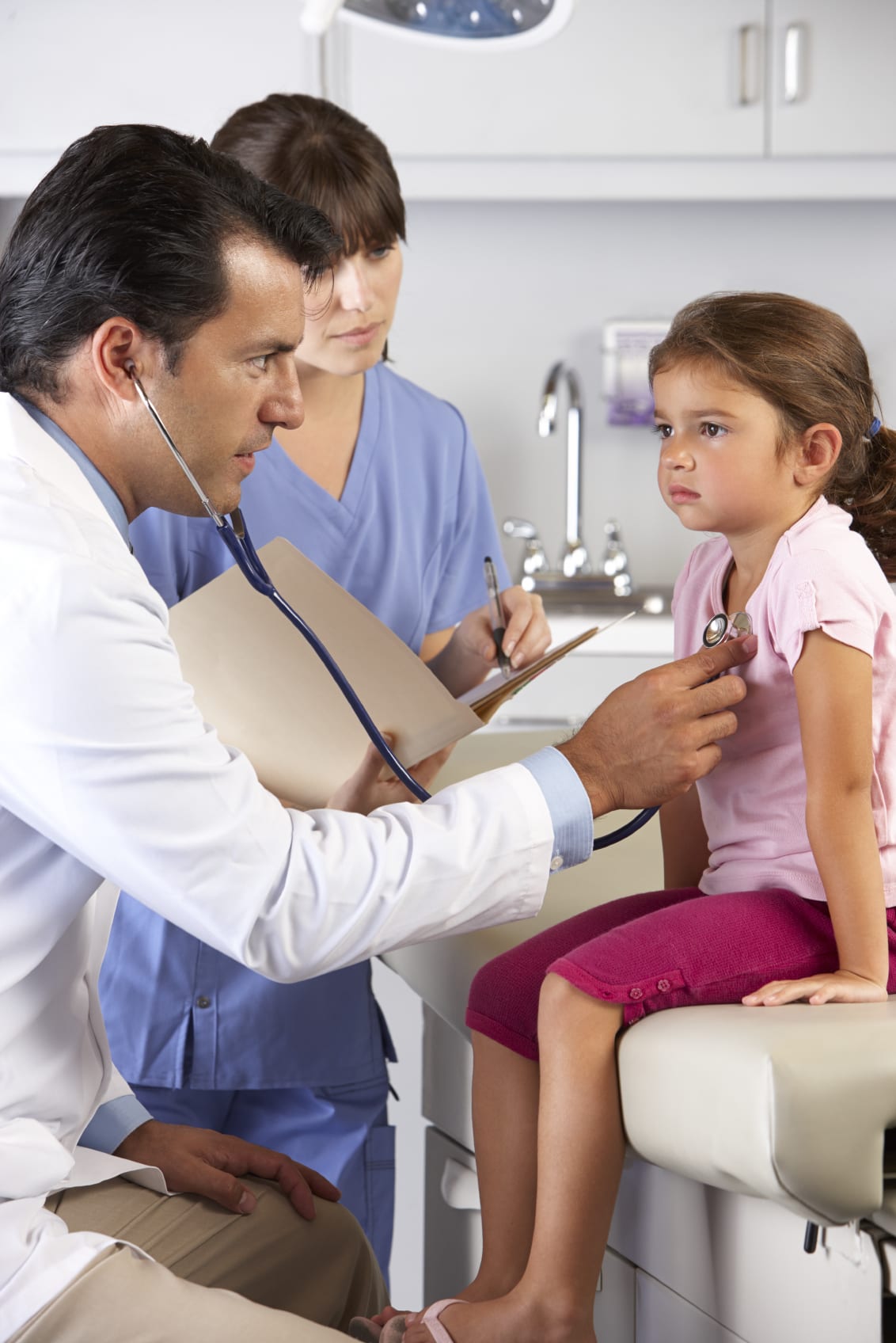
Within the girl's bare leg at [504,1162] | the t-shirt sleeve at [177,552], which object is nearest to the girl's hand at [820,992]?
the girl's bare leg at [504,1162]

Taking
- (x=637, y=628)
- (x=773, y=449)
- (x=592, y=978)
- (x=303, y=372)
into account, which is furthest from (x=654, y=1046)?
(x=637, y=628)

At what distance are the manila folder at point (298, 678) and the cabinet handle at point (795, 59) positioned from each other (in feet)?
6.87

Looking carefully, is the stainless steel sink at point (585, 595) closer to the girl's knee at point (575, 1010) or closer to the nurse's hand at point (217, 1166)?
the nurse's hand at point (217, 1166)

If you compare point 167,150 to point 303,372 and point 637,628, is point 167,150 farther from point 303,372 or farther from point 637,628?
point 637,628

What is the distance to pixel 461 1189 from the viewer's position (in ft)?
4.11

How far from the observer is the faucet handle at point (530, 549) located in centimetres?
302

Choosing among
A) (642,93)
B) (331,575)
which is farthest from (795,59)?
(331,575)

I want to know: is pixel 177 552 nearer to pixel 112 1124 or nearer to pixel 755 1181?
pixel 112 1124

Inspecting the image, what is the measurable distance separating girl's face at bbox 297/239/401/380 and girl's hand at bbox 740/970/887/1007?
0.85 meters

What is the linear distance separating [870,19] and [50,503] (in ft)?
8.29

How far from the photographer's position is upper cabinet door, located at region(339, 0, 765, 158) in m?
2.84

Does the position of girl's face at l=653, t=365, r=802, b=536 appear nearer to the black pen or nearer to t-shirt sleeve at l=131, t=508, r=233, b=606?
the black pen

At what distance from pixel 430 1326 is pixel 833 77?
104 inches

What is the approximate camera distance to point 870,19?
2840 mm
